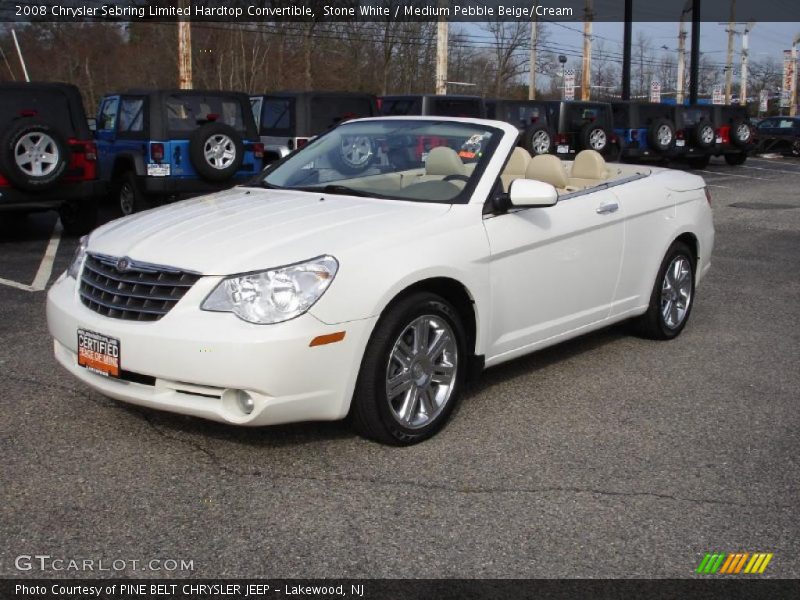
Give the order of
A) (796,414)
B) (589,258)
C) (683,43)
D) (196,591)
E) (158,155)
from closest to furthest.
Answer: (196,591), (796,414), (589,258), (158,155), (683,43)

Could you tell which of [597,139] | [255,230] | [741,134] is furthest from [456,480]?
[741,134]

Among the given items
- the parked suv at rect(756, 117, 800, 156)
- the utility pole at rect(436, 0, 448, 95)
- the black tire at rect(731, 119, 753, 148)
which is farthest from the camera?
the parked suv at rect(756, 117, 800, 156)

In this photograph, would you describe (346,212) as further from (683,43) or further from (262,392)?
(683,43)

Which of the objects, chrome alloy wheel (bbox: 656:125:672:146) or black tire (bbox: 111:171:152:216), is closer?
black tire (bbox: 111:171:152:216)

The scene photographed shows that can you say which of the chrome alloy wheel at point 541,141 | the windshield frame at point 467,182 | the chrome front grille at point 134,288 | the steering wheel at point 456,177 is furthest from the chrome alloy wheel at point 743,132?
the chrome front grille at point 134,288

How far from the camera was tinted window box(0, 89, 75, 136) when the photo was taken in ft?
35.7

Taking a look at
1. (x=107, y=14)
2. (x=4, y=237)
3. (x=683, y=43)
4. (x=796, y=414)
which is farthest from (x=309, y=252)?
(x=683, y=43)

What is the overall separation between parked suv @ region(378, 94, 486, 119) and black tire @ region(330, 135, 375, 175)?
1175 cm

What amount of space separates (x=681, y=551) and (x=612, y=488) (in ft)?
1.93

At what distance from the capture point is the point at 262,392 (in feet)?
13.7

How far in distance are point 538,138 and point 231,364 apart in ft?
58.4

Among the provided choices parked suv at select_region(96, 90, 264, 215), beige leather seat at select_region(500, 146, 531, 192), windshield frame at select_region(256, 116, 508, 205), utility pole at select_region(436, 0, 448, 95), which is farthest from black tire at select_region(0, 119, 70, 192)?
utility pole at select_region(436, 0, 448, 95)

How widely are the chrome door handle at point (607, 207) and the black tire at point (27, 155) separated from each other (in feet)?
22.3

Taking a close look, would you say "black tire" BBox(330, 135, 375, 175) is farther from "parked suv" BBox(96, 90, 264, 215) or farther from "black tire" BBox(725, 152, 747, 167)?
"black tire" BBox(725, 152, 747, 167)
